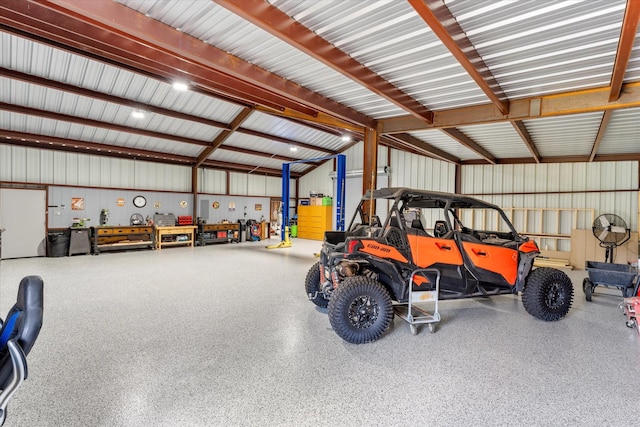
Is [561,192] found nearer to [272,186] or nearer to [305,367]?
[305,367]

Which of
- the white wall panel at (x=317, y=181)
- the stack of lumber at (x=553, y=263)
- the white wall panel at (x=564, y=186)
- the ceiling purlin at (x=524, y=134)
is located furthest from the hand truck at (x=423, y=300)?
the white wall panel at (x=317, y=181)

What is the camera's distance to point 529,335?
3604mm

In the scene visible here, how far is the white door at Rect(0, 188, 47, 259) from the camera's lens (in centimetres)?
833

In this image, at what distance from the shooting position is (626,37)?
2.79 meters

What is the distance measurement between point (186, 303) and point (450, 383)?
3704 millimetres

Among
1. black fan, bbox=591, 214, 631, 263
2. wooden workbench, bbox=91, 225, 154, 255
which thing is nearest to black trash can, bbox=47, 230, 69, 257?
wooden workbench, bbox=91, 225, 154, 255

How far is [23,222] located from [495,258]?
11283mm

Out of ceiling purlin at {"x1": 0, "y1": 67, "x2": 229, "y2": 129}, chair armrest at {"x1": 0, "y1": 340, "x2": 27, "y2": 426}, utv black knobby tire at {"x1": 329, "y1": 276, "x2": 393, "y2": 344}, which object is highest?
ceiling purlin at {"x1": 0, "y1": 67, "x2": 229, "y2": 129}

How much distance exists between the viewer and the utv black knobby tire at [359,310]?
10.8ft

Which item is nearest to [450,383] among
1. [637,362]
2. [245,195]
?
[637,362]

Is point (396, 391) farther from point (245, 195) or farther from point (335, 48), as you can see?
point (245, 195)

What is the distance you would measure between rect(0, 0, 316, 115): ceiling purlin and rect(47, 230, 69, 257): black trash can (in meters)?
5.84

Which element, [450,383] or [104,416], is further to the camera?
[450,383]

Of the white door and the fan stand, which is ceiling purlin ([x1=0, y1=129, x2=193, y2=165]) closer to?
the white door
